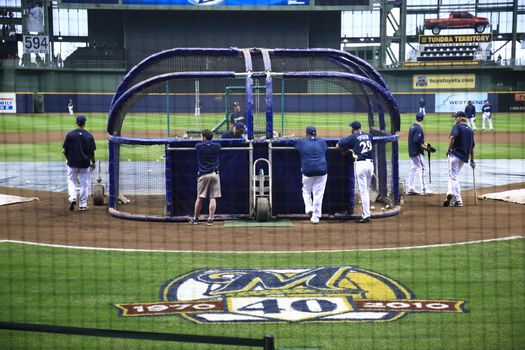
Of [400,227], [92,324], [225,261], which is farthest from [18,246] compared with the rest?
[400,227]

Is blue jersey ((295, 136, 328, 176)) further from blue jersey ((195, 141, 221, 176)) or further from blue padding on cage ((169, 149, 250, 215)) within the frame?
blue jersey ((195, 141, 221, 176))

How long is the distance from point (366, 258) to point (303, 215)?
129 inches

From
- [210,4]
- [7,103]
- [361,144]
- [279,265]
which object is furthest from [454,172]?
[7,103]

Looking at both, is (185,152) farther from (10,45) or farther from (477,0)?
(477,0)

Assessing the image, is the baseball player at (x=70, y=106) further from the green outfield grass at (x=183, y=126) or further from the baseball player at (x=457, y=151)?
the baseball player at (x=457, y=151)

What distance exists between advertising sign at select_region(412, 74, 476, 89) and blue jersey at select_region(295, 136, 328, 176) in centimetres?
4254

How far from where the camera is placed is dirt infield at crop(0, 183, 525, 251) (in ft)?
35.1

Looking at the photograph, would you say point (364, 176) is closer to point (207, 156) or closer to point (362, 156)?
point (362, 156)

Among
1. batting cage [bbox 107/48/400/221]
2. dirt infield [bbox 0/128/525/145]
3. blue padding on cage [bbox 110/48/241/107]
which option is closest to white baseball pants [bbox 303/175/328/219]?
batting cage [bbox 107/48/400/221]

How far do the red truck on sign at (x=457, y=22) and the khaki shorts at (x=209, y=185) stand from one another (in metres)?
51.6

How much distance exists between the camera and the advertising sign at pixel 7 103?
152ft

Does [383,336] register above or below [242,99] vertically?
below

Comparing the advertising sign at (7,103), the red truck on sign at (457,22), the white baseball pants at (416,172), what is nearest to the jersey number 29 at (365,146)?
the white baseball pants at (416,172)

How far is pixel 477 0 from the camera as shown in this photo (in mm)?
60438
